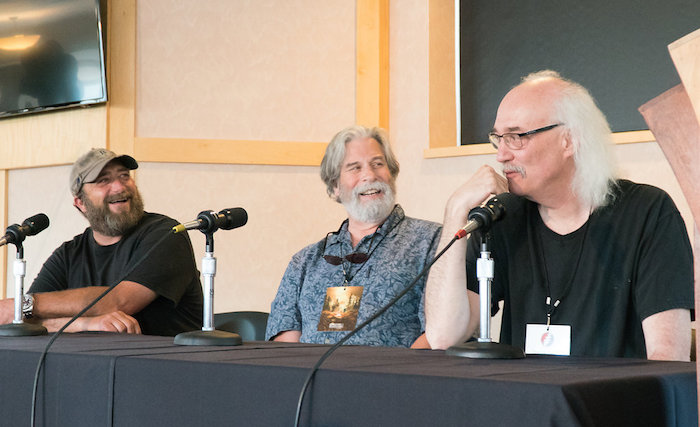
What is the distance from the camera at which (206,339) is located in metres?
1.91

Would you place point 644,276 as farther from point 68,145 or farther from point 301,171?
point 68,145

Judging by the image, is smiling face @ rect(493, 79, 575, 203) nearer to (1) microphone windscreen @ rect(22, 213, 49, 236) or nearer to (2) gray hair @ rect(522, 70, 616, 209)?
(2) gray hair @ rect(522, 70, 616, 209)

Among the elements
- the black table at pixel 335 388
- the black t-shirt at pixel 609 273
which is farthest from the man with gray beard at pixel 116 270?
the black t-shirt at pixel 609 273

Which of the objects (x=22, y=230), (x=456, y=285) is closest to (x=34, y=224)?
(x=22, y=230)

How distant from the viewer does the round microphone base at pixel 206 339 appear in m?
Answer: 1.90

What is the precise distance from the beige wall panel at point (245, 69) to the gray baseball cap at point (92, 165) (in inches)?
24.1

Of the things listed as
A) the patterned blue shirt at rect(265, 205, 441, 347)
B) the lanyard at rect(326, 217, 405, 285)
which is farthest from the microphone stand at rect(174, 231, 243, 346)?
the lanyard at rect(326, 217, 405, 285)

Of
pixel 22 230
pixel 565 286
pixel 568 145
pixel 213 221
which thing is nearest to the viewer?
pixel 213 221

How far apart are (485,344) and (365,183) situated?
1.61m

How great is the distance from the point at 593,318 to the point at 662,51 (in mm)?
2012

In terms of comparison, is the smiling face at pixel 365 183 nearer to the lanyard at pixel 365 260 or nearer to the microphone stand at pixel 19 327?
the lanyard at pixel 365 260

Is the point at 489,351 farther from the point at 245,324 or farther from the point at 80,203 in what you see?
the point at 80,203

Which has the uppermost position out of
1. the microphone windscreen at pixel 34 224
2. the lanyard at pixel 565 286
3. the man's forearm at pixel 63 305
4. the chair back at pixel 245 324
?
the microphone windscreen at pixel 34 224

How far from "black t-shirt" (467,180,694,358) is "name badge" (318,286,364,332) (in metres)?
0.61
